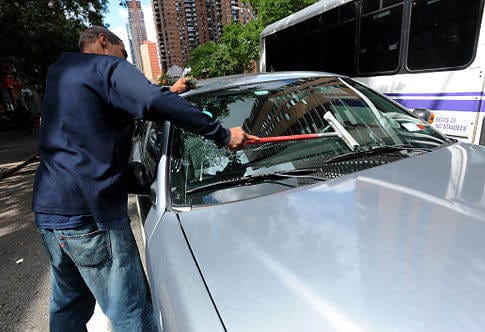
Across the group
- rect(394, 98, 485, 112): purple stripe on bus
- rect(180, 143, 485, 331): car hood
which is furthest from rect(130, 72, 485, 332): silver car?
rect(394, 98, 485, 112): purple stripe on bus

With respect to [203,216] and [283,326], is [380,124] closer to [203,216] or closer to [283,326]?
[203,216]

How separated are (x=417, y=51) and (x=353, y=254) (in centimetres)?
451

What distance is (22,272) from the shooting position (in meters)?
3.35

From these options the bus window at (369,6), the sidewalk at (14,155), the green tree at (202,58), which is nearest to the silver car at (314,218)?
the bus window at (369,6)

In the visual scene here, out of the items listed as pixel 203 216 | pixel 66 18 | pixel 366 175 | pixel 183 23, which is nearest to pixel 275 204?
pixel 203 216

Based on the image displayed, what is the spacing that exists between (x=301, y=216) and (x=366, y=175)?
53 cm

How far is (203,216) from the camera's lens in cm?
152

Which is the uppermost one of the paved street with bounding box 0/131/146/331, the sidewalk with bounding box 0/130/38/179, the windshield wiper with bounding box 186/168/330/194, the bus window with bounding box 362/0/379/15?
the bus window with bounding box 362/0/379/15

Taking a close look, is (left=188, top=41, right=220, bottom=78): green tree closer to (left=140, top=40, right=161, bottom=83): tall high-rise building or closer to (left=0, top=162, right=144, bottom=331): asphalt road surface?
(left=0, top=162, right=144, bottom=331): asphalt road surface

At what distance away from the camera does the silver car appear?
996mm

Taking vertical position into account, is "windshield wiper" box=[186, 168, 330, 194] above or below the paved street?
above

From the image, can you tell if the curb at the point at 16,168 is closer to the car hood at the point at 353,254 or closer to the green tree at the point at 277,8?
the car hood at the point at 353,254

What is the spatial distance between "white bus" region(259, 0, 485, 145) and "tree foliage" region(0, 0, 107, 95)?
760cm

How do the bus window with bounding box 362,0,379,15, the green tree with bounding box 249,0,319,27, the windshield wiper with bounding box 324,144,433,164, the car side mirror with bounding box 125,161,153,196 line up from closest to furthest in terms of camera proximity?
the car side mirror with bounding box 125,161,153,196 → the windshield wiper with bounding box 324,144,433,164 → the bus window with bounding box 362,0,379,15 → the green tree with bounding box 249,0,319,27
